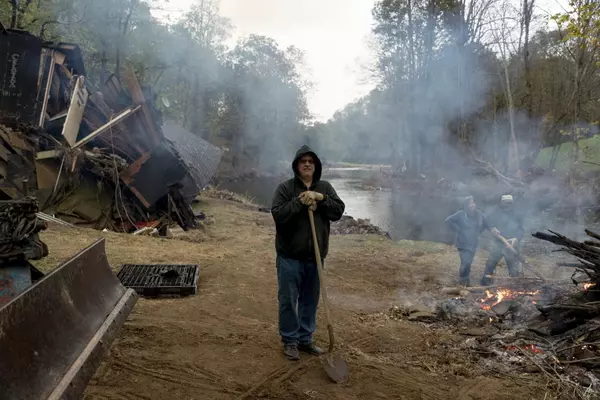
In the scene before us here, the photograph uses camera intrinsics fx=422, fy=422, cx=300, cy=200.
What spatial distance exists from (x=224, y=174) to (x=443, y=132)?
20.3 meters

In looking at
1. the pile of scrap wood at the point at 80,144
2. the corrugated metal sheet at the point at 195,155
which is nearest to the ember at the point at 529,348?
the pile of scrap wood at the point at 80,144

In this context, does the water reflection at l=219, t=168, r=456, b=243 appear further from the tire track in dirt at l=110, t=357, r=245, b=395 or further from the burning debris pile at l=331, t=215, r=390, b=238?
the tire track in dirt at l=110, t=357, r=245, b=395

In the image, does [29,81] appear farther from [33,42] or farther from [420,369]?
[420,369]

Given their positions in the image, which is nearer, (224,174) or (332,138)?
Result: (224,174)

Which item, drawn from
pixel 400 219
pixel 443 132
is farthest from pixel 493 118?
pixel 400 219

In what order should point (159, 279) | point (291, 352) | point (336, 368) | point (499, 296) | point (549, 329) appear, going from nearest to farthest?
point (336, 368), point (291, 352), point (549, 329), point (159, 279), point (499, 296)

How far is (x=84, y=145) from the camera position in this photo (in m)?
10.3

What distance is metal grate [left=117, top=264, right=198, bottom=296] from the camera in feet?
17.3

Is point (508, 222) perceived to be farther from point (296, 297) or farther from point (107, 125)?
point (107, 125)

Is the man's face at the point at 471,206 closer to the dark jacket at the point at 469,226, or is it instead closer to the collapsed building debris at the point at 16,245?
the dark jacket at the point at 469,226

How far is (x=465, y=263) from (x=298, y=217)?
507cm

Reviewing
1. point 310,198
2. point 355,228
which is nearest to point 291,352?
point 310,198

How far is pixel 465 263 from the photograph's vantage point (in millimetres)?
7617

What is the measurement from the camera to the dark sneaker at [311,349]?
3823 mm
